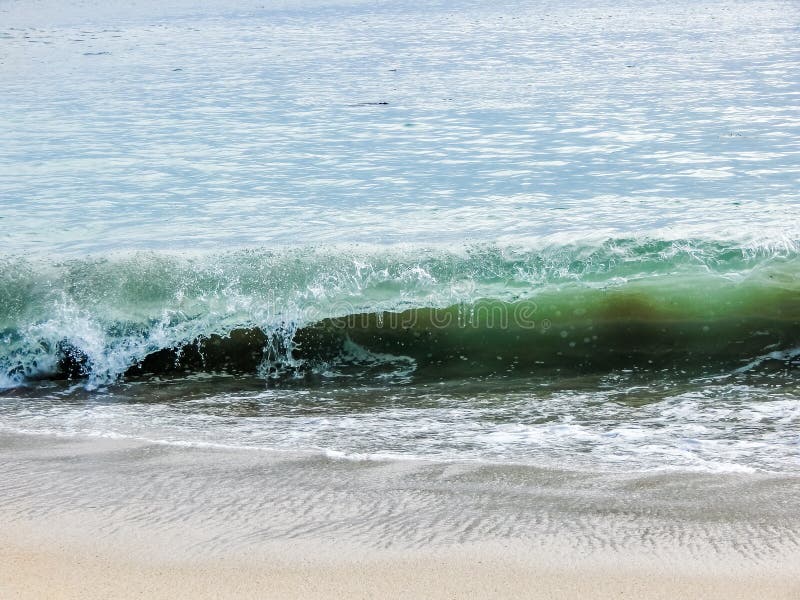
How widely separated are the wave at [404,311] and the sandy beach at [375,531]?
1.65 m

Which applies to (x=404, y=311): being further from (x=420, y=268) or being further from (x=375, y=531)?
(x=375, y=531)

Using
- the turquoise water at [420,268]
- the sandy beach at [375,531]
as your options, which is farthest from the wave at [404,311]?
the sandy beach at [375,531]

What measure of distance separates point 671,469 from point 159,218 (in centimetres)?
546

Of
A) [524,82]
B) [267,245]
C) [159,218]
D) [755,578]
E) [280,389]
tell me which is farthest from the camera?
[524,82]

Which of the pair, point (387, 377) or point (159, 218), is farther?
point (159, 218)

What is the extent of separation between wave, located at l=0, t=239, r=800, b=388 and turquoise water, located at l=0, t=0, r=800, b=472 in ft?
0.06

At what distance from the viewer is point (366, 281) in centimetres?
612

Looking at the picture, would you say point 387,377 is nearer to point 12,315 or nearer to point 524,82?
point 12,315

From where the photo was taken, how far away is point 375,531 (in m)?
3.16

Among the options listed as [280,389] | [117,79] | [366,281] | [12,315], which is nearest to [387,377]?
[280,389]

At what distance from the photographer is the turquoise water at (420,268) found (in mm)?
4465

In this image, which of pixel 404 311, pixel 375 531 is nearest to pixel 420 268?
pixel 404 311

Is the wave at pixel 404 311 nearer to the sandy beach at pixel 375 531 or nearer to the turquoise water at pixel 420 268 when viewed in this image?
the turquoise water at pixel 420 268

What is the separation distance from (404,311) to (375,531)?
2.82 metres
